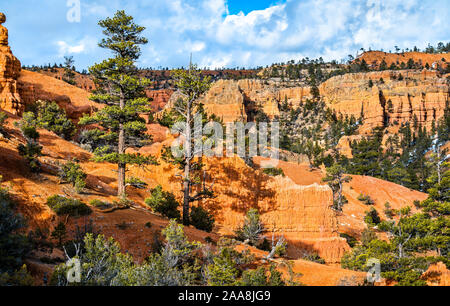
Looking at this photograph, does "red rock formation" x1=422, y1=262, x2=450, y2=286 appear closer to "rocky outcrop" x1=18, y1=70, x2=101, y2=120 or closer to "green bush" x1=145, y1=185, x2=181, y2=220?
"green bush" x1=145, y1=185, x2=181, y2=220

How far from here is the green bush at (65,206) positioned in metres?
12.2

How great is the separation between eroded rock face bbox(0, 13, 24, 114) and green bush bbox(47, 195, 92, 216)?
2445 cm

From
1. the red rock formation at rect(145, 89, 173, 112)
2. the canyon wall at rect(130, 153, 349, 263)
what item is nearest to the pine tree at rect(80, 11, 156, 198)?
the canyon wall at rect(130, 153, 349, 263)

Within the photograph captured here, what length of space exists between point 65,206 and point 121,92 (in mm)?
7202

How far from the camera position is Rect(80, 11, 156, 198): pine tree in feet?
52.3

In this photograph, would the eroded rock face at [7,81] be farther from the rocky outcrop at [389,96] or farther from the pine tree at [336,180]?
the rocky outcrop at [389,96]

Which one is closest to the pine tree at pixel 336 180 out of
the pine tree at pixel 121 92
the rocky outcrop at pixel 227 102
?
the pine tree at pixel 121 92

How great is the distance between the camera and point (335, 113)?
10762cm

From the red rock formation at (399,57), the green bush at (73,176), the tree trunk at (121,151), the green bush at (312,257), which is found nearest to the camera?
the green bush at (73,176)

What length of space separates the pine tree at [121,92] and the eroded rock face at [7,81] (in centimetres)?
2071

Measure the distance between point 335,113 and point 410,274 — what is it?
104m

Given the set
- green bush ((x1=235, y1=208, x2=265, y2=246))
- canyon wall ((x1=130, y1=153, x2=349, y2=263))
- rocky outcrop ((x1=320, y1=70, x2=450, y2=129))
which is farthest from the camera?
rocky outcrop ((x1=320, y1=70, x2=450, y2=129))
